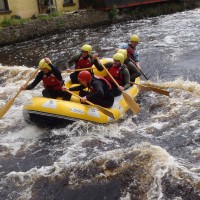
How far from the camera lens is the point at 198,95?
796cm

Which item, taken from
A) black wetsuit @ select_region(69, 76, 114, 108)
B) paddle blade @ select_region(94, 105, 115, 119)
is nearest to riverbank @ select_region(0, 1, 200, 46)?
black wetsuit @ select_region(69, 76, 114, 108)

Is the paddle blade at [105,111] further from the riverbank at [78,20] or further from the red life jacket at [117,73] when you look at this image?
the riverbank at [78,20]

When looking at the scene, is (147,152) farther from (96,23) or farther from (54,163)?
(96,23)

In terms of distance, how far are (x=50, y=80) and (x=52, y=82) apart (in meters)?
0.06

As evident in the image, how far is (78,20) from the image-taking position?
58.9ft

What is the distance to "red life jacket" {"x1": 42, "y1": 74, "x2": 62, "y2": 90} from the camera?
22.1 ft

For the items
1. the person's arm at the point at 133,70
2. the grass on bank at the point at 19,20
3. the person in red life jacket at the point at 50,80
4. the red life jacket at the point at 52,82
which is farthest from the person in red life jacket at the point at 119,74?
the grass on bank at the point at 19,20

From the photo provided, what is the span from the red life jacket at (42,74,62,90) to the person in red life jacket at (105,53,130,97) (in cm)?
114

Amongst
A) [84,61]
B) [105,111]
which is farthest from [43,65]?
[84,61]

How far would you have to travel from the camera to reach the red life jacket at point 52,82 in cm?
675

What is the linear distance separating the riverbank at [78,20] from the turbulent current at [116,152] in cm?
578

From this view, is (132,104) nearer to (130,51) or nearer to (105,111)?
(105,111)

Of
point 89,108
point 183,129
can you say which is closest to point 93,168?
point 89,108

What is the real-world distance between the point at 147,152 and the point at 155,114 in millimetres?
1801
